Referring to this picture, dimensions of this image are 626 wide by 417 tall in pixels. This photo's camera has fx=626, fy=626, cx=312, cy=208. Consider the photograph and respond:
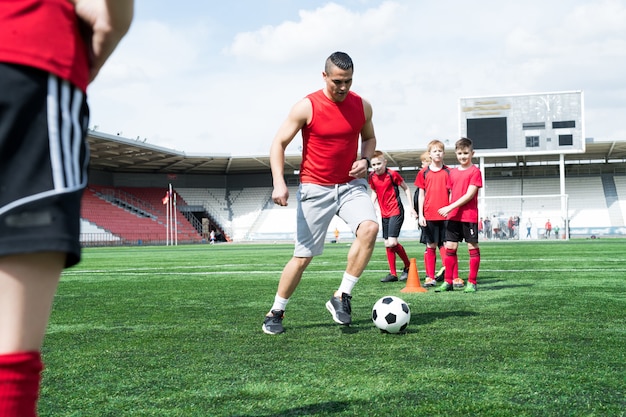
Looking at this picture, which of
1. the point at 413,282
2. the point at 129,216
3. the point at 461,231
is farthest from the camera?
the point at 129,216

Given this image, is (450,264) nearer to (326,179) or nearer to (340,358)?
(326,179)

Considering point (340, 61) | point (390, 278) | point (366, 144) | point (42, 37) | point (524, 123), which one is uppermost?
point (524, 123)

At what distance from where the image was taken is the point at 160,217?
50.8 m

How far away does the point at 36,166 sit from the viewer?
4.61 ft

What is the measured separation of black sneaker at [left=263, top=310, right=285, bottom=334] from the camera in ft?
15.8

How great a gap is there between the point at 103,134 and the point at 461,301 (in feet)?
117

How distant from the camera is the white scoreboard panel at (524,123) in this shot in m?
37.0

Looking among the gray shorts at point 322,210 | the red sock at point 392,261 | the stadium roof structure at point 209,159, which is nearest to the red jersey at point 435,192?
the red sock at point 392,261

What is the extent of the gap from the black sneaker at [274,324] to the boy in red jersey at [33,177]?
3.39m

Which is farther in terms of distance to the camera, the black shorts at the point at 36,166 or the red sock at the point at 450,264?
the red sock at the point at 450,264

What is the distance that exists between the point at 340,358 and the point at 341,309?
47.0 inches

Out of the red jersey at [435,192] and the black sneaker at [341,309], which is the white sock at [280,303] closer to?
the black sneaker at [341,309]

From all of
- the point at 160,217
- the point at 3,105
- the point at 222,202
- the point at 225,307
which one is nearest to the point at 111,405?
the point at 3,105

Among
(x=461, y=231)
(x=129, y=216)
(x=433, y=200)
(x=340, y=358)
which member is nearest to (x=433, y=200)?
(x=433, y=200)
